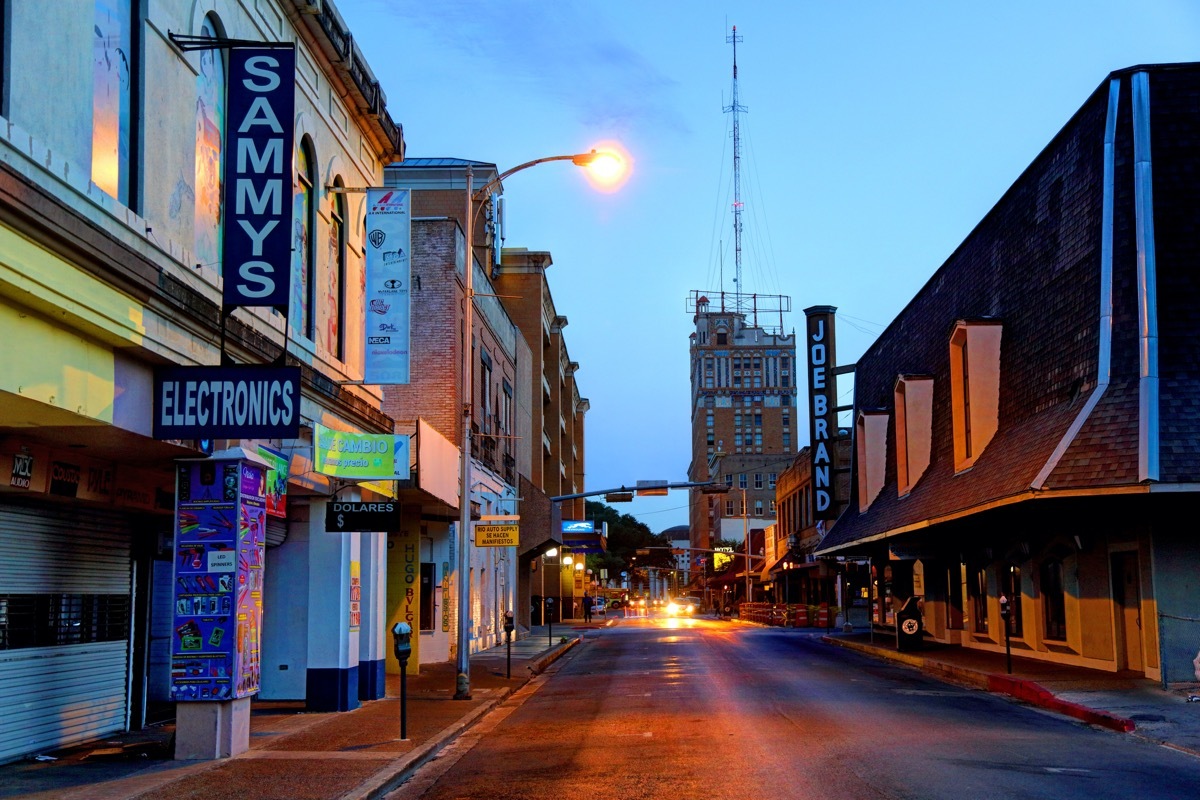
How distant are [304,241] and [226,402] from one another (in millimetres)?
5694

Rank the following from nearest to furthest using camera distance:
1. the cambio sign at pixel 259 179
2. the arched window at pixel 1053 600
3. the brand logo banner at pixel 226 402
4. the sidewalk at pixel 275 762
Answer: the sidewalk at pixel 275 762
the brand logo banner at pixel 226 402
the cambio sign at pixel 259 179
the arched window at pixel 1053 600

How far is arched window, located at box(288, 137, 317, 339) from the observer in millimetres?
16562

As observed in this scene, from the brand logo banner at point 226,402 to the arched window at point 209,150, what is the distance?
68.0 inches

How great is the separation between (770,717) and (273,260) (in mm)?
9167

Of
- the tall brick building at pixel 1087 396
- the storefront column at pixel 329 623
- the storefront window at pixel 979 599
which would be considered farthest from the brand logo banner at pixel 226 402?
the storefront window at pixel 979 599

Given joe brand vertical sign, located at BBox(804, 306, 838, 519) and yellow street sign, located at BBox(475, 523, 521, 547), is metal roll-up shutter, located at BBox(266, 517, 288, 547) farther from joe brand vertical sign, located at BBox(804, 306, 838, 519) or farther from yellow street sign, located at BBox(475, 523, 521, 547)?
joe brand vertical sign, located at BBox(804, 306, 838, 519)

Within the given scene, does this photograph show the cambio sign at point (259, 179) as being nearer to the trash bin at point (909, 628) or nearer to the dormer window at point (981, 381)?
the dormer window at point (981, 381)

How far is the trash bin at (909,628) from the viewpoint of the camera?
30516 millimetres

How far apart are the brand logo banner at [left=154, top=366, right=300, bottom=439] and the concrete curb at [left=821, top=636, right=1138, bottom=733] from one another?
1083cm

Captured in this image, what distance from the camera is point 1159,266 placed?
19.5 meters

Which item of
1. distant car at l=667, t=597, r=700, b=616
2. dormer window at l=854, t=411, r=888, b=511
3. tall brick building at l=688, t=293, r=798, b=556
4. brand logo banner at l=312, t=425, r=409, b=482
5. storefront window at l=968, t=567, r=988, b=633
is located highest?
tall brick building at l=688, t=293, r=798, b=556

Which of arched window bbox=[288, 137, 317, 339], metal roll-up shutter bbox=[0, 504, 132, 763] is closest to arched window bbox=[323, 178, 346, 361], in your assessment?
arched window bbox=[288, 137, 317, 339]

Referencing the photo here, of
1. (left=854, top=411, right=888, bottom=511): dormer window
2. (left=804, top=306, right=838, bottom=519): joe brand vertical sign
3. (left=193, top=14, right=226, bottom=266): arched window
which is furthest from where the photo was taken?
(left=804, top=306, right=838, bottom=519): joe brand vertical sign

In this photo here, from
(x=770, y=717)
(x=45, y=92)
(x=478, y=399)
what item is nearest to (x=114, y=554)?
(x=45, y=92)
